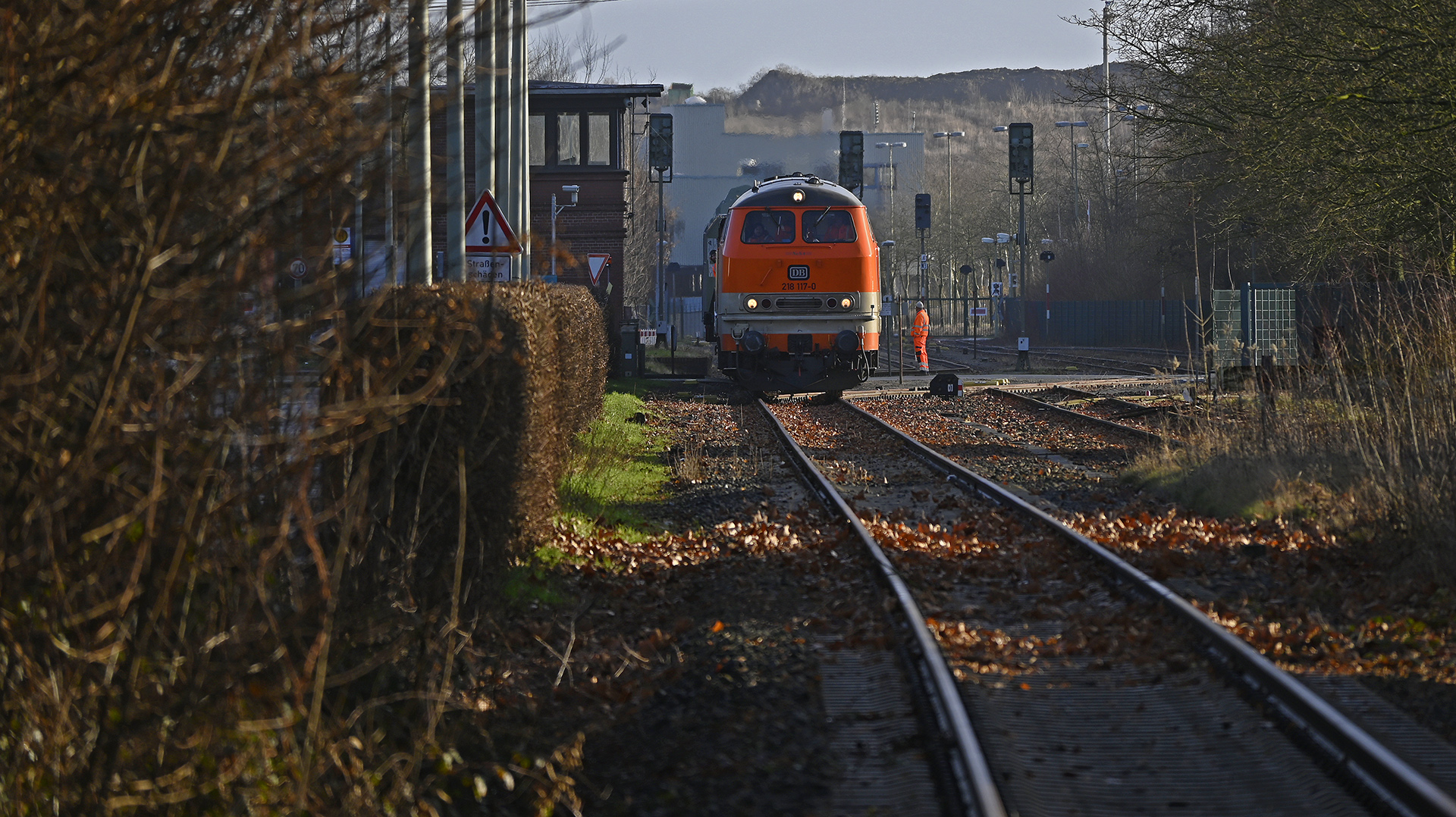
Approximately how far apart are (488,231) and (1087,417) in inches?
364

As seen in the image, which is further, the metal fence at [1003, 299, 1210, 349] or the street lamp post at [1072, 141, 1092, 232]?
the street lamp post at [1072, 141, 1092, 232]

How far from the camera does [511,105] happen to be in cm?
1905

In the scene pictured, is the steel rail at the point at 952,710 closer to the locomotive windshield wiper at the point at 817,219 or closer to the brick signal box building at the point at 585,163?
the locomotive windshield wiper at the point at 817,219

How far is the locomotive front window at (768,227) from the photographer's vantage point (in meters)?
22.6

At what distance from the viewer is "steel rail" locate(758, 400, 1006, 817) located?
4617 mm

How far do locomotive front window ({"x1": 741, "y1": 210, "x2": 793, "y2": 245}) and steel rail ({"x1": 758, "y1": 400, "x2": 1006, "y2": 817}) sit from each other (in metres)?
13.2

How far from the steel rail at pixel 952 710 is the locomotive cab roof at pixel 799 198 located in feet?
44.9

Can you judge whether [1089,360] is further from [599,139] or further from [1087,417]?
[1087,417]

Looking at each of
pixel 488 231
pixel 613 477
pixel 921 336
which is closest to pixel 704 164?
→ pixel 921 336

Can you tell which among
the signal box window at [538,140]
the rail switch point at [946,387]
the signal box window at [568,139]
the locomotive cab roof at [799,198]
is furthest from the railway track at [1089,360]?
the signal box window at [538,140]

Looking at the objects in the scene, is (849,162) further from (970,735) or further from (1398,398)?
(970,735)

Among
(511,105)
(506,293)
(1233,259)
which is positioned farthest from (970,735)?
(1233,259)

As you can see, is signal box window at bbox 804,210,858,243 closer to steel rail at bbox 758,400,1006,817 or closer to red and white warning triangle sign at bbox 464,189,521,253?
red and white warning triangle sign at bbox 464,189,521,253

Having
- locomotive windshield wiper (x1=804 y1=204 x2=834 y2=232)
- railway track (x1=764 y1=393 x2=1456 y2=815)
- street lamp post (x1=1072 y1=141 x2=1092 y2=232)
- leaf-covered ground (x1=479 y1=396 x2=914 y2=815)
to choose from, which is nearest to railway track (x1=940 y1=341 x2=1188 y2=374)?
locomotive windshield wiper (x1=804 y1=204 x2=834 y2=232)
